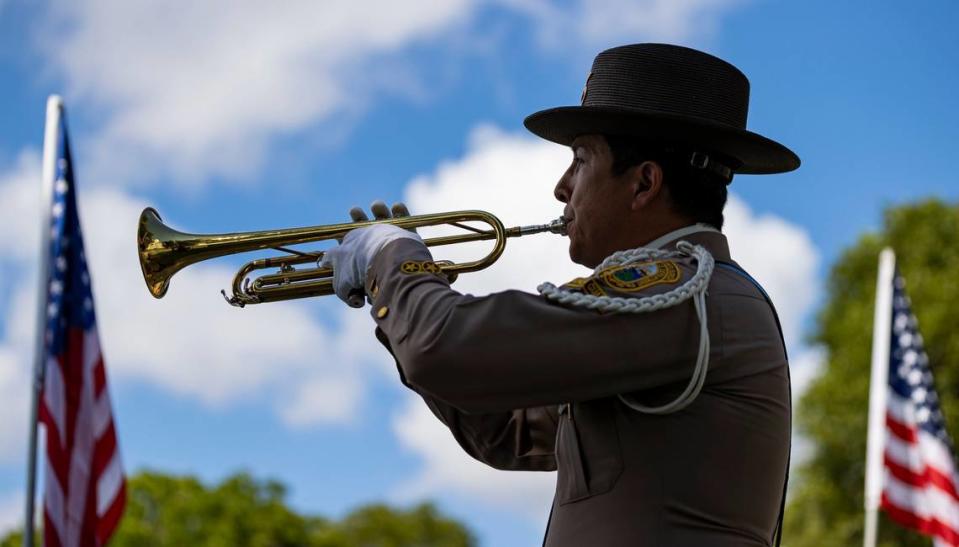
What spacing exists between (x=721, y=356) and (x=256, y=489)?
62535 millimetres

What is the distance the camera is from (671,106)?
11.6ft

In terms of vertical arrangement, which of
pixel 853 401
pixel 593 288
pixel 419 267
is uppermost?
pixel 853 401

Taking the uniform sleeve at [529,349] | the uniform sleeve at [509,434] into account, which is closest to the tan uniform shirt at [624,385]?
the uniform sleeve at [529,349]

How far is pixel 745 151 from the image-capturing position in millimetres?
3639

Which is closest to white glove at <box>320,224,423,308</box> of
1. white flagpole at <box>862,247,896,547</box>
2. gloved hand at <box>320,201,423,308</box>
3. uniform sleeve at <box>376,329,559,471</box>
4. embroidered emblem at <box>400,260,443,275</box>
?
gloved hand at <box>320,201,423,308</box>

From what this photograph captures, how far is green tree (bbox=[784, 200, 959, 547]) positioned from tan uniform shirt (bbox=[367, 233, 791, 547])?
28.7 m

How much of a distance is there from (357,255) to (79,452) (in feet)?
19.0

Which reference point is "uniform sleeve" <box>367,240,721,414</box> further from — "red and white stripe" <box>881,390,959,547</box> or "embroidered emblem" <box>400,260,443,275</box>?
"red and white stripe" <box>881,390,959,547</box>

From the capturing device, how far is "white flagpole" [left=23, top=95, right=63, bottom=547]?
848 centimetres

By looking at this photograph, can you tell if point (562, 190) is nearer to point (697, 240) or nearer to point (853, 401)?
point (697, 240)

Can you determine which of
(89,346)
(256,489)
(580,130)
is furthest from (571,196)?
(256,489)

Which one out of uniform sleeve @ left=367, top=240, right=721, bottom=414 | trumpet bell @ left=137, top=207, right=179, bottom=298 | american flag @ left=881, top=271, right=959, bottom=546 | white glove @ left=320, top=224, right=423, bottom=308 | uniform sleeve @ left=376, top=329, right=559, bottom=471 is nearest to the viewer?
uniform sleeve @ left=367, top=240, right=721, bottom=414

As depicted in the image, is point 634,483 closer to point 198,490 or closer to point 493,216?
point 493,216

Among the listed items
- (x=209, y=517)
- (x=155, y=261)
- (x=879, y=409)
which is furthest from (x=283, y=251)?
(x=209, y=517)
